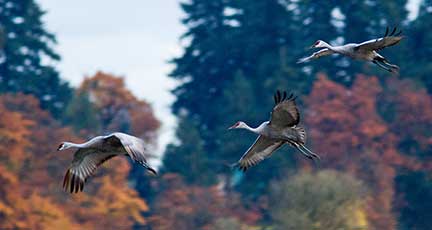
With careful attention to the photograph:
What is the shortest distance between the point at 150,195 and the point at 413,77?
43.6ft

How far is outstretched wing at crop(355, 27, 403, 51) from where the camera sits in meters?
22.9

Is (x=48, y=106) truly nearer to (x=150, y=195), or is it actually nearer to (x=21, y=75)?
(x=21, y=75)

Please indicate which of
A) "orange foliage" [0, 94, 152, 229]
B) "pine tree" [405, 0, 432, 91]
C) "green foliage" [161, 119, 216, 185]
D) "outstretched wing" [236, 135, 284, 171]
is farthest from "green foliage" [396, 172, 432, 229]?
"outstretched wing" [236, 135, 284, 171]

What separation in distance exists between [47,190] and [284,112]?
3741cm

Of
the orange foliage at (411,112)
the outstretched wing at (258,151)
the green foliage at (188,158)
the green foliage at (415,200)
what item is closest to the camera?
the outstretched wing at (258,151)

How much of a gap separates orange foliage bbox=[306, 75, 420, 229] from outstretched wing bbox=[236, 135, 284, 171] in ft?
112

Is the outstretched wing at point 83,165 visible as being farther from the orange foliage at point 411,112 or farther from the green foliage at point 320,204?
the orange foliage at point 411,112

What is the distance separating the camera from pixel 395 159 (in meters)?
62.8

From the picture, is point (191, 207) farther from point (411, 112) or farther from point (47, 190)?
point (411, 112)

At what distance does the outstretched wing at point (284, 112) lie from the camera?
23.6 meters

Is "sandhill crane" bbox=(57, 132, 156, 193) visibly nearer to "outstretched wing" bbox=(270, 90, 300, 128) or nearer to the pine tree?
"outstretched wing" bbox=(270, 90, 300, 128)

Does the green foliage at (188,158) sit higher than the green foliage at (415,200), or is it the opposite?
the green foliage at (188,158)

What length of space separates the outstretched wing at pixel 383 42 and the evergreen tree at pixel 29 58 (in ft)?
151

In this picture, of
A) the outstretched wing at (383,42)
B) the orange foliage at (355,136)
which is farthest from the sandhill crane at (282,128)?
the orange foliage at (355,136)
